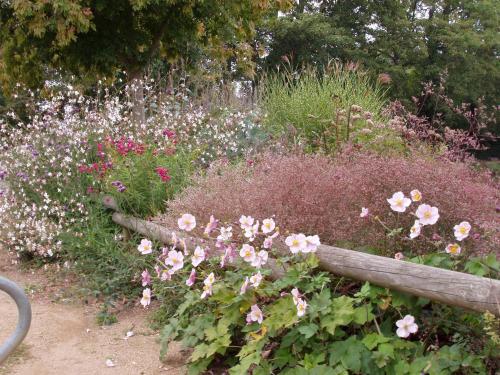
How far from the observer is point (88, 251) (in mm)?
5297

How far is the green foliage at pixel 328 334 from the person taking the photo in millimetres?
2613

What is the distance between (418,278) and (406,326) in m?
0.23

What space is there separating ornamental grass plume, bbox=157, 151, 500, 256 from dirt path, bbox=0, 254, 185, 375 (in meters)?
0.97

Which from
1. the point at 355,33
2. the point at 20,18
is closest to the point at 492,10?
the point at 355,33

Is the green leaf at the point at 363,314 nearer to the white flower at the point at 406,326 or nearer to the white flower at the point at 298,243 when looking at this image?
the white flower at the point at 406,326

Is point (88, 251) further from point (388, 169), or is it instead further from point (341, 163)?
point (388, 169)

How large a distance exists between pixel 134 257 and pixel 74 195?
124 cm

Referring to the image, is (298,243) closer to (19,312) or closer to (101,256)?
(19,312)

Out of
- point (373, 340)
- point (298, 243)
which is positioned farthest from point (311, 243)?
point (373, 340)

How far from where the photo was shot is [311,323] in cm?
286

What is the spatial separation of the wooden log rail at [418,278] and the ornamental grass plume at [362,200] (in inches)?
12.6

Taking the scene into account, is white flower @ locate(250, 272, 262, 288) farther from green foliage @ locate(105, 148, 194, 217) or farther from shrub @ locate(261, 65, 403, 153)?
shrub @ locate(261, 65, 403, 153)

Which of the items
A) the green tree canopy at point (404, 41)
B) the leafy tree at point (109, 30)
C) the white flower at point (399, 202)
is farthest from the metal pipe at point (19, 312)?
the green tree canopy at point (404, 41)

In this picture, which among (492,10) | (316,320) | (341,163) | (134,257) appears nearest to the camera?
(316,320)
